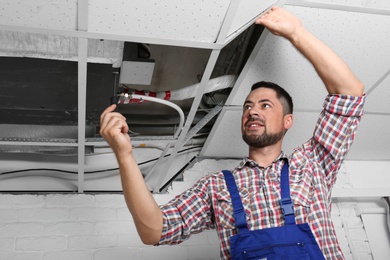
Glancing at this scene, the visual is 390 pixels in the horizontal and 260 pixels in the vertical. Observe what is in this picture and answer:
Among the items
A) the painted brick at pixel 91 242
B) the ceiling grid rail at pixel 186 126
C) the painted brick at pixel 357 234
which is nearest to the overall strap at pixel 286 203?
the ceiling grid rail at pixel 186 126

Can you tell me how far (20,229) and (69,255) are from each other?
27 centimetres

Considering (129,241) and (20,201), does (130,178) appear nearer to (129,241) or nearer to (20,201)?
(129,241)

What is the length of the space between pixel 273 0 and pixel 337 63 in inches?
11.6

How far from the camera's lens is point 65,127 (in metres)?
2.10

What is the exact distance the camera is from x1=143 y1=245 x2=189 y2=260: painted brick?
7.41 ft

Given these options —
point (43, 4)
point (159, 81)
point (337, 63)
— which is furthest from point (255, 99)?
point (43, 4)

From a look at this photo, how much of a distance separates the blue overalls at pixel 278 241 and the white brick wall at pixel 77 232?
3.17 feet

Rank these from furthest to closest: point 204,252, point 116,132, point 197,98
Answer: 1. point 204,252
2. point 197,98
3. point 116,132

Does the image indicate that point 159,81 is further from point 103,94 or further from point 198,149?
point 198,149

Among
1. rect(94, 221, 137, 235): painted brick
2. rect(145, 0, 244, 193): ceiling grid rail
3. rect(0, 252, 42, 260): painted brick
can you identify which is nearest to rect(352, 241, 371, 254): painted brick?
rect(145, 0, 244, 193): ceiling grid rail

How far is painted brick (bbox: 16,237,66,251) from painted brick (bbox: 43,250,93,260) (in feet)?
0.08

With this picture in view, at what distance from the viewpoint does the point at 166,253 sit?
7.47 feet

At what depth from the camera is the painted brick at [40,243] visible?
2148 mm

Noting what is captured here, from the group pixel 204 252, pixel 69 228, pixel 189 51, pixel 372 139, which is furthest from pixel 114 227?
pixel 372 139
